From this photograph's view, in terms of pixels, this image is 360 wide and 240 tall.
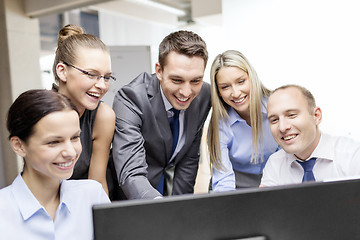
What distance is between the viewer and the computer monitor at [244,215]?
547 mm

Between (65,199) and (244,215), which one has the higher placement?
(244,215)

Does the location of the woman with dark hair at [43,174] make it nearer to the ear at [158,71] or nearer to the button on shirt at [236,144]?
the ear at [158,71]

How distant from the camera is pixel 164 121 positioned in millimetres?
1703

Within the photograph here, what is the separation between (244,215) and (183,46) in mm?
1058

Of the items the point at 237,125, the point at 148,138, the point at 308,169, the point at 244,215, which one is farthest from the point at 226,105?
the point at 244,215

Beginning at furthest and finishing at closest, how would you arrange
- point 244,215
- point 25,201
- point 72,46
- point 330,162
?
1. point 72,46
2. point 330,162
3. point 25,201
4. point 244,215

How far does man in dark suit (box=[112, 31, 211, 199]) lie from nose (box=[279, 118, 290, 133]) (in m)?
0.42

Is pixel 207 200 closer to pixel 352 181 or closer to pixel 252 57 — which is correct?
pixel 352 181

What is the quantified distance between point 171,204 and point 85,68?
Result: 0.99 m

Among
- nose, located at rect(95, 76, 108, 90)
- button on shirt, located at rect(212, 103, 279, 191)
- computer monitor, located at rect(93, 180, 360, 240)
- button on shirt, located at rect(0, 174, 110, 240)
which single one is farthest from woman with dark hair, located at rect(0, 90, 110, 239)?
button on shirt, located at rect(212, 103, 279, 191)

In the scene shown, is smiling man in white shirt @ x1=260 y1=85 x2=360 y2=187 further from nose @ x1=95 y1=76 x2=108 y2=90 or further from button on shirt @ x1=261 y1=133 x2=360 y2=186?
nose @ x1=95 y1=76 x2=108 y2=90

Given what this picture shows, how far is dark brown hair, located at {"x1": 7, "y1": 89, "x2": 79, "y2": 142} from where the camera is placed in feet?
3.20

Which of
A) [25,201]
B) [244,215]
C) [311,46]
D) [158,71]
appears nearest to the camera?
[244,215]

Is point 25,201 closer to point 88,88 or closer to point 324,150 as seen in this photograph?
point 88,88
